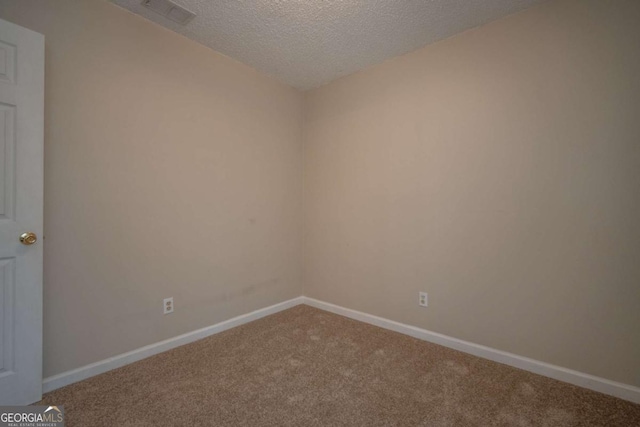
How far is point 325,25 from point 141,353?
113 inches

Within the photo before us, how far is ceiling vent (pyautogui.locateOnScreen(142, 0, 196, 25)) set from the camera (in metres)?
1.94

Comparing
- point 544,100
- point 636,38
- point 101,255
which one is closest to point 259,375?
point 101,255

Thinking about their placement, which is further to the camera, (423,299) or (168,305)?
(423,299)

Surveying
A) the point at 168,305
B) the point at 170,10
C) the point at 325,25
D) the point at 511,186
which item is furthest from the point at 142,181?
the point at 511,186

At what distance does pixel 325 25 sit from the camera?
2.15m

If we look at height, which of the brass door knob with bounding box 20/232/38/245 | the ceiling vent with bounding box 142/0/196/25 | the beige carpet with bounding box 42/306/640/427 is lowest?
the beige carpet with bounding box 42/306/640/427

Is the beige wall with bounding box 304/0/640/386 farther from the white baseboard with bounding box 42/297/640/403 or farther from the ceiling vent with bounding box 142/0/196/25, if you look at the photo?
the ceiling vent with bounding box 142/0/196/25

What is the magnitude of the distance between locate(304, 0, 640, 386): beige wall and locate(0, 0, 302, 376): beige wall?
105 centimetres

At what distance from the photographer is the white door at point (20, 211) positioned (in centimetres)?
152

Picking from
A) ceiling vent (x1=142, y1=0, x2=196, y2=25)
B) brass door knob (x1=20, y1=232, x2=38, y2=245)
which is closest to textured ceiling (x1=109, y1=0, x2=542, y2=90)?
ceiling vent (x1=142, y1=0, x2=196, y2=25)

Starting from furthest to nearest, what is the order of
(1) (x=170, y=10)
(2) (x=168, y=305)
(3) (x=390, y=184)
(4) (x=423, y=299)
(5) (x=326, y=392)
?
1. (3) (x=390, y=184)
2. (4) (x=423, y=299)
3. (2) (x=168, y=305)
4. (1) (x=170, y=10)
5. (5) (x=326, y=392)

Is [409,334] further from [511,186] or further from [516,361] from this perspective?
[511,186]

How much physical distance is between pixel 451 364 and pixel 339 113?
2546 mm

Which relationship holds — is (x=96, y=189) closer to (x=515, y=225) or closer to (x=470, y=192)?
(x=470, y=192)
